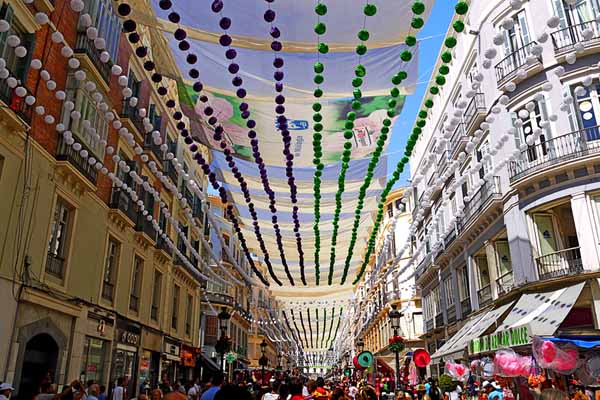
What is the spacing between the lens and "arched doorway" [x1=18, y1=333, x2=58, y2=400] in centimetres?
1139

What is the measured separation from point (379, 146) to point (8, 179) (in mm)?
8090

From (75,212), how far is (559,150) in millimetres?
13539

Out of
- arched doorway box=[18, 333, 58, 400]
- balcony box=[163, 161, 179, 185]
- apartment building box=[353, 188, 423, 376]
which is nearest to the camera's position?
arched doorway box=[18, 333, 58, 400]

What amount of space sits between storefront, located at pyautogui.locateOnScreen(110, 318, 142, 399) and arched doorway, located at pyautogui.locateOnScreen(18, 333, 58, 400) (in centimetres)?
330

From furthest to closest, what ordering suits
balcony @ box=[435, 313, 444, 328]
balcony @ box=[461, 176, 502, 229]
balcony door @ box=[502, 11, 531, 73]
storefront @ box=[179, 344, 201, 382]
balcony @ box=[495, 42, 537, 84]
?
balcony @ box=[435, 313, 444, 328]
storefront @ box=[179, 344, 201, 382]
balcony @ box=[461, 176, 502, 229]
balcony door @ box=[502, 11, 531, 73]
balcony @ box=[495, 42, 537, 84]

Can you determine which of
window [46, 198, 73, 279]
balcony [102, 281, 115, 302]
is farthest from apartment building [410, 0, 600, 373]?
balcony [102, 281, 115, 302]

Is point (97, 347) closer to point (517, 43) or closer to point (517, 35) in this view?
point (517, 43)

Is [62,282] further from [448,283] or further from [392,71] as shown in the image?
[448,283]

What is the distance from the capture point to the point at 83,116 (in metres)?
13.7

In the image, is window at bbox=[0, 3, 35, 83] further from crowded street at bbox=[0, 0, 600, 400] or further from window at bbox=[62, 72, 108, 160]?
window at bbox=[62, 72, 108, 160]

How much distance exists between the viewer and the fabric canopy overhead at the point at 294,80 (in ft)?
30.2

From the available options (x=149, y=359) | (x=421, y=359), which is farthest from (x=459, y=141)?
(x=149, y=359)

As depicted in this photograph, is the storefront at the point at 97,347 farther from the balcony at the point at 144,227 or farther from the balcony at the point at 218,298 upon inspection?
the balcony at the point at 218,298

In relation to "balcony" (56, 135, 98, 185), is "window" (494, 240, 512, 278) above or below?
below
